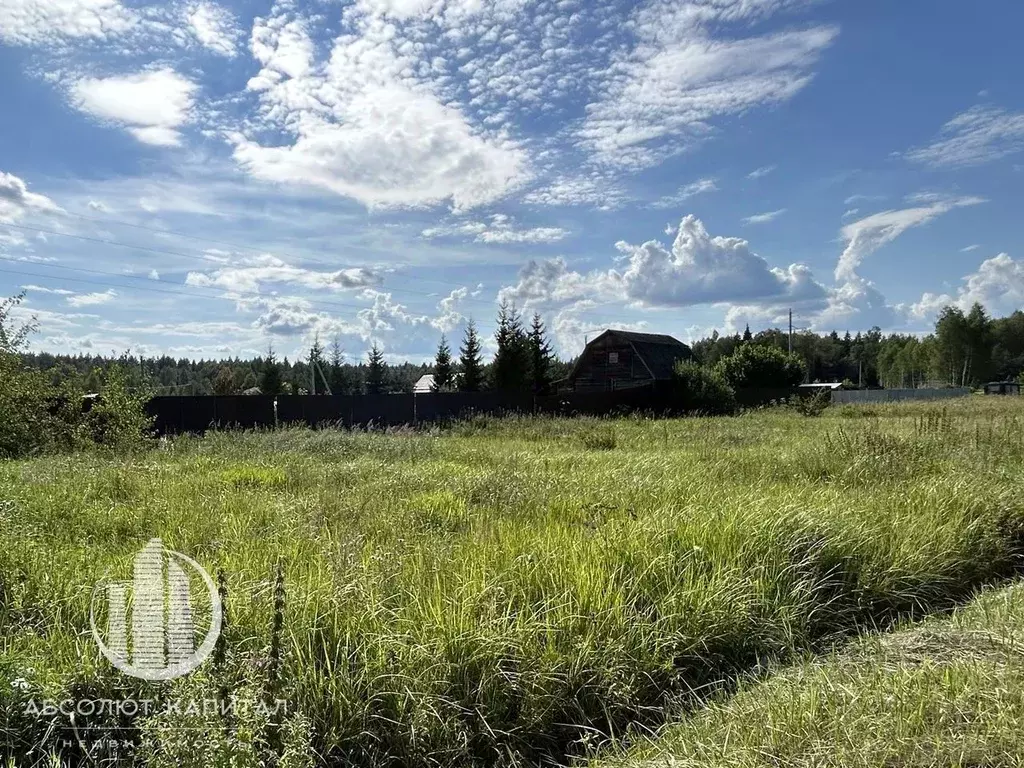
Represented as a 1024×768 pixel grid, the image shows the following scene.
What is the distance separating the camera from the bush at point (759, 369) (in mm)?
41625

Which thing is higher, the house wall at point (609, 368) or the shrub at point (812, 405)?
the house wall at point (609, 368)

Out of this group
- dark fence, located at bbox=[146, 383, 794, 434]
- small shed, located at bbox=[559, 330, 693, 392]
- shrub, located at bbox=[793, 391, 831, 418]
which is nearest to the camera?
dark fence, located at bbox=[146, 383, 794, 434]

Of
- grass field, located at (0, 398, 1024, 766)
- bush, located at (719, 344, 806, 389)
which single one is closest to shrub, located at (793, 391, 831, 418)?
bush, located at (719, 344, 806, 389)

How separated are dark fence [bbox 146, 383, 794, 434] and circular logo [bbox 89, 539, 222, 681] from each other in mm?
13828

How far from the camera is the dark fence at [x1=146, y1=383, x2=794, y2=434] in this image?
19953mm

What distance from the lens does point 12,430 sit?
12016mm

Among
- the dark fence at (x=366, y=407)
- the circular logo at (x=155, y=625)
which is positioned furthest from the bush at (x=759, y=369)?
the circular logo at (x=155, y=625)

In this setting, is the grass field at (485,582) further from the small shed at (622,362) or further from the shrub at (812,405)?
the small shed at (622,362)

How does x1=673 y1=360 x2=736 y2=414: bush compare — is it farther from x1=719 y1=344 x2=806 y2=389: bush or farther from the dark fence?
x1=719 y1=344 x2=806 y2=389: bush

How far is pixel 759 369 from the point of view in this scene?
42.1 metres

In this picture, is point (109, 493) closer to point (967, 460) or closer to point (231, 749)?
point (231, 749)

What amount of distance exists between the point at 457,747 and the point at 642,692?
1023mm

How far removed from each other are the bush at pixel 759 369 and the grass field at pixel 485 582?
1375 inches

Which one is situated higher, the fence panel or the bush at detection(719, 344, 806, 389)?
the bush at detection(719, 344, 806, 389)
